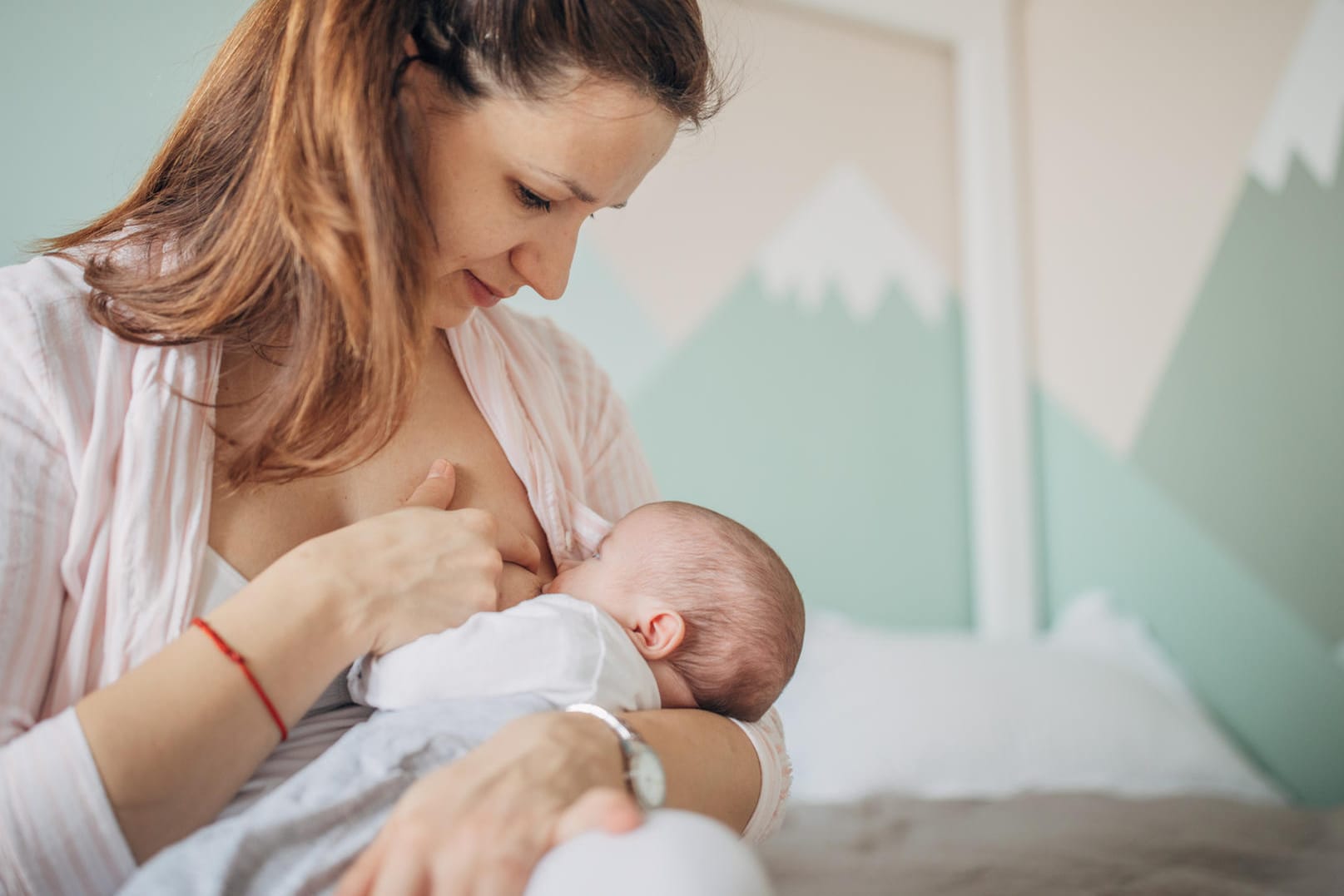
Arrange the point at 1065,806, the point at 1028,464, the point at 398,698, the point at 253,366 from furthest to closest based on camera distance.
→ 1. the point at 1028,464
2. the point at 1065,806
3. the point at 253,366
4. the point at 398,698

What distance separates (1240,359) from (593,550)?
6.29 feet

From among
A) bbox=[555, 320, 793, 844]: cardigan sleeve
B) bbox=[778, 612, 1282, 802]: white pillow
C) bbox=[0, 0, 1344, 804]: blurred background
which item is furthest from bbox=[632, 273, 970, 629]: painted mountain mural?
bbox=[555, 320, 793, 844]: cardigan sleeve

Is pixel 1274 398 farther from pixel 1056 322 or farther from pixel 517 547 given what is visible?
pixel 517 547

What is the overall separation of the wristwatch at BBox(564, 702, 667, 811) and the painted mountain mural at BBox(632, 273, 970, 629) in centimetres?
164

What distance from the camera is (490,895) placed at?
670 millimetres

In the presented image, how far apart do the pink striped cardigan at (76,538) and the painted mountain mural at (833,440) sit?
5.27 ft

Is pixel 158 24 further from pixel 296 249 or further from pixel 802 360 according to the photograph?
pixel 802 360

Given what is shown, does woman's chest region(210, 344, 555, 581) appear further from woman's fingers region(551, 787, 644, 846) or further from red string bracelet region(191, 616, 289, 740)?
woman's fingers region(551, 787, 644, 846)

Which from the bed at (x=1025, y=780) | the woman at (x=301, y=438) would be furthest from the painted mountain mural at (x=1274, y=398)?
the woman at (x=301, y=438)

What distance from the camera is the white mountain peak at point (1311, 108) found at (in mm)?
2201

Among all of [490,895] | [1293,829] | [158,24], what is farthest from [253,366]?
[1293,829]

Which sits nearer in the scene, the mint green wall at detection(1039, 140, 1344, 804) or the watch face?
the watch face

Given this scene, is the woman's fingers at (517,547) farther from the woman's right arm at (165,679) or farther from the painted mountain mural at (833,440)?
the painted mountain mural at (833,440)

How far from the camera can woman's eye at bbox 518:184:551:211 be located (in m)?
0.99
